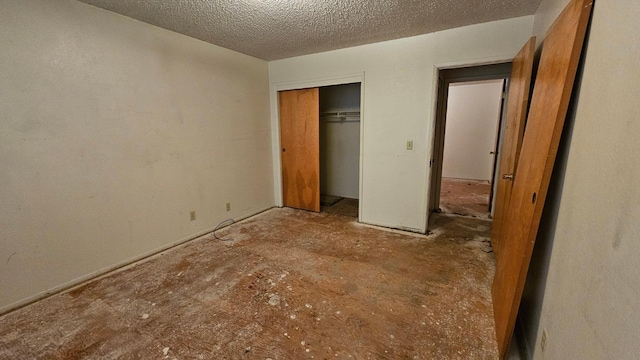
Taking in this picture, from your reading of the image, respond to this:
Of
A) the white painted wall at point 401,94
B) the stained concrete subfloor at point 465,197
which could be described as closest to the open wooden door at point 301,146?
the white painted wall at point 401,94

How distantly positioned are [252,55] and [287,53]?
1.70ft

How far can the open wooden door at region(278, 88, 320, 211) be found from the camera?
379 cm

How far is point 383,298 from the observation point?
6.36 feet

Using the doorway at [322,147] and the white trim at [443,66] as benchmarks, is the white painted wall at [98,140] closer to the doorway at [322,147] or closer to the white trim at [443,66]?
the doorway at [322,147]

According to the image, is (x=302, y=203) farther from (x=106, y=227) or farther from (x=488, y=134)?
(x=488, y=134)

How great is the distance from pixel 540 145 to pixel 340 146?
3.56 metres

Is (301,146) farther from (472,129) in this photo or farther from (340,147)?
(472,129)

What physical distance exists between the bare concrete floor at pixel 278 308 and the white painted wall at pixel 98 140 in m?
0.35

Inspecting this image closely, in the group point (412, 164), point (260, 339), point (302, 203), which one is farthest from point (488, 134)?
point (260, 339)

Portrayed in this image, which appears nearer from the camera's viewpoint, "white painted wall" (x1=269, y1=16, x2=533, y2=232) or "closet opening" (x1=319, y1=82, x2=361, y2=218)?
"white painted wall" (x1=269, y1=16, x2=533, y2=232)

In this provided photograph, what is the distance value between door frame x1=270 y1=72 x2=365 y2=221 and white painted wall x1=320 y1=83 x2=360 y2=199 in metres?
0.94

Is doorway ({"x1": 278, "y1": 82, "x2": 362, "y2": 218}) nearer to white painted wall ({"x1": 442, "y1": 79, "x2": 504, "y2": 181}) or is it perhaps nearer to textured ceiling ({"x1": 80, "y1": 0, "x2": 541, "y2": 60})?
→ textured ceiling ({"x1": 80, "y1": 0, "x2": 541, "y2": 60})

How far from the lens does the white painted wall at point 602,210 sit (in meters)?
0.66

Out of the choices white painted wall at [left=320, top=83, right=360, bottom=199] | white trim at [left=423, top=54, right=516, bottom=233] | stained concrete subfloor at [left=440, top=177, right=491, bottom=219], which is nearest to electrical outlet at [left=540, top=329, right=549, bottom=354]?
white trim at [left=423, top=54, right=516, bottom=233]
